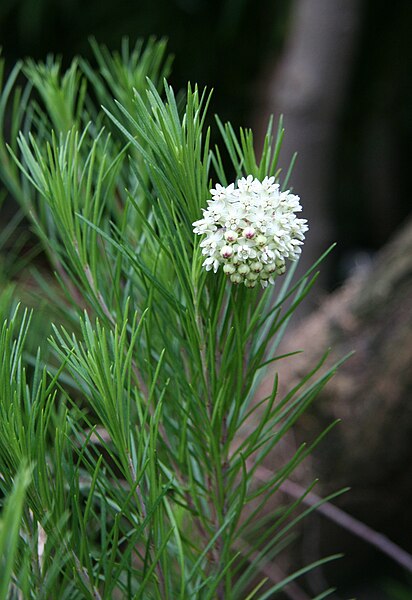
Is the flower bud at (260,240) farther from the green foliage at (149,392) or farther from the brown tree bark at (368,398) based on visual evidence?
the brown tree bark at (368,398)

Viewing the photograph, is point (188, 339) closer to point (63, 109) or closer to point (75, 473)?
point (75, 473)

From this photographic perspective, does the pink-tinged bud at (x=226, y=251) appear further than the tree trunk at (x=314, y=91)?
No

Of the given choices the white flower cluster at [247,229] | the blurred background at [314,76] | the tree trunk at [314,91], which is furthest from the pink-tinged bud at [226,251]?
the tree trunk at [314,91]

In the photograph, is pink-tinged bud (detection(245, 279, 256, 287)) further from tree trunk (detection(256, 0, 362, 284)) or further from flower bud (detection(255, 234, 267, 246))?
tree trunk (detection(256, 0, 362, 284))

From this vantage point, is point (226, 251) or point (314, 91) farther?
point (314, 91)

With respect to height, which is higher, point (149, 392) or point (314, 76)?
point (314, 76)

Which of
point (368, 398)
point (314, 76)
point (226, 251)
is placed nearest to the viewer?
point (226, 251)

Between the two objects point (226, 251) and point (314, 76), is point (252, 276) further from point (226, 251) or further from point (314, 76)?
point (314, 76)

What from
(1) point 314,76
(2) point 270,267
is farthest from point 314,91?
(2) point 270,267
